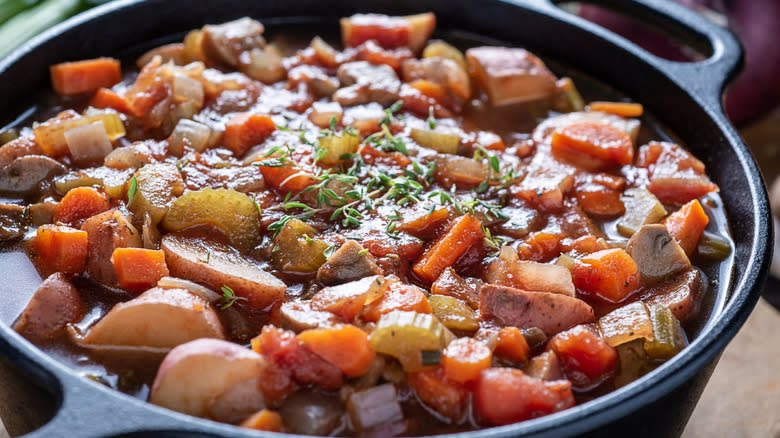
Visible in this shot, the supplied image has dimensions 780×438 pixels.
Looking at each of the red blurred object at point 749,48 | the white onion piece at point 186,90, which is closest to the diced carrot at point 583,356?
the white onion piece at point 186,90

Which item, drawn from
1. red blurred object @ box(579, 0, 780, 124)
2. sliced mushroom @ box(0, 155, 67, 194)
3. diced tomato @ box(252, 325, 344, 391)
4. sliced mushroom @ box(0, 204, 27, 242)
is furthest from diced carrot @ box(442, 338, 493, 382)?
red blurred object @ box(579, 0, 780, 124)

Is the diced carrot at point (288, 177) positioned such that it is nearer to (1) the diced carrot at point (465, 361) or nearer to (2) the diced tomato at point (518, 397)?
(1) the diced carrot at point (465, 361)

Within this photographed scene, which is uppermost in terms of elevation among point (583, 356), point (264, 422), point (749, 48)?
point (264, 422)

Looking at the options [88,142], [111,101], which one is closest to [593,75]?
[111,101]

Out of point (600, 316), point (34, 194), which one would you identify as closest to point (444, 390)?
point (600, 316)

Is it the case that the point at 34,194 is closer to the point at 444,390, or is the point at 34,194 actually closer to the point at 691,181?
the point at 444,390

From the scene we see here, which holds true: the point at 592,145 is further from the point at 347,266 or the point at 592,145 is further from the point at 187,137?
the point at 187,137
